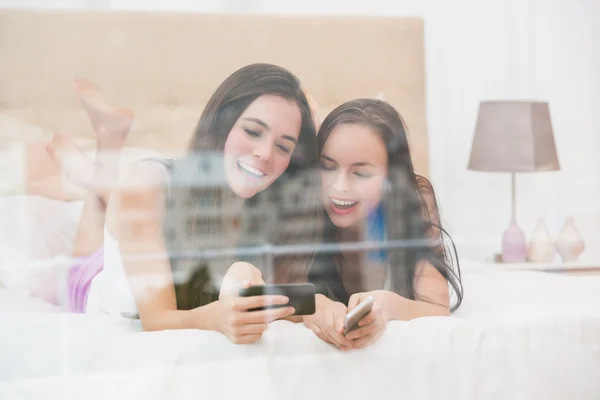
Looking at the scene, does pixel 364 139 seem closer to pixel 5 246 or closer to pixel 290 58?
pixel 290 58

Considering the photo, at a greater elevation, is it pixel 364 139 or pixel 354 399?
pixel 364 139

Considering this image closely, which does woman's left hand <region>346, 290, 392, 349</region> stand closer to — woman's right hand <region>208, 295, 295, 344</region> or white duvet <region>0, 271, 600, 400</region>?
white duvet <region>0, 271, 600, 400</region>

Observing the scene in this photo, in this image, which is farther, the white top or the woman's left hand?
the woman's left hand

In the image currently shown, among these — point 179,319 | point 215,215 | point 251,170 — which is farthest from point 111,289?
point 251,170

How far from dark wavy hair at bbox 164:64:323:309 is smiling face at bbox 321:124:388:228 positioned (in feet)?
0.11

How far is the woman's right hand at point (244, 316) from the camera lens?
1219mm

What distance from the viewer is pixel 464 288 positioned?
140 centimetres

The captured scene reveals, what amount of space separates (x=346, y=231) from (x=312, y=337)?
0.23 metres

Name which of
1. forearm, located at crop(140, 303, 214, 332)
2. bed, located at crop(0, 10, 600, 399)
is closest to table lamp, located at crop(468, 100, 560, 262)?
bed, located at crop(0, 10, 600, 399)

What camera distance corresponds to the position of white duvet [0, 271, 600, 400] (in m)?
1.18

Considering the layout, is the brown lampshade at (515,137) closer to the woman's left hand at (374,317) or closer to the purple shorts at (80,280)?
the woman's left hand at (374,317)

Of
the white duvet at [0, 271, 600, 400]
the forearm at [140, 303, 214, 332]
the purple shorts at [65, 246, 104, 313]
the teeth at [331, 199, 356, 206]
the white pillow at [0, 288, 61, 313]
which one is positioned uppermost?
the teeth at [331, 199, 356, 206]

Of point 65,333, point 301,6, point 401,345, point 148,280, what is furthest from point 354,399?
point 301,6

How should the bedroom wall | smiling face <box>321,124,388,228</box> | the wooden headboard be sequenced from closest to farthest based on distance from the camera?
the wooden headboard, smiling face <box>321,124,388,228</box>, the bedroom wall
